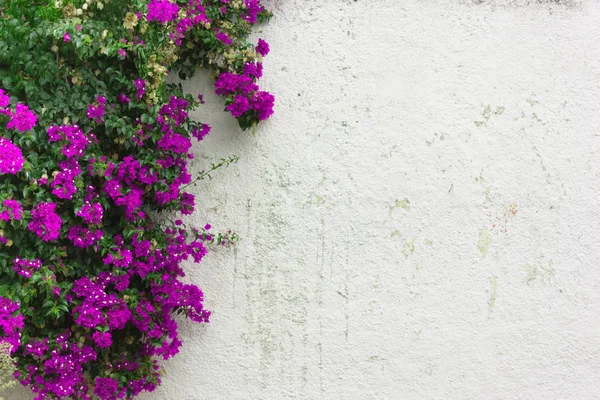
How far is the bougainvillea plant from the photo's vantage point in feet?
9.71

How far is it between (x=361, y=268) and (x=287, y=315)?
0.47 meters

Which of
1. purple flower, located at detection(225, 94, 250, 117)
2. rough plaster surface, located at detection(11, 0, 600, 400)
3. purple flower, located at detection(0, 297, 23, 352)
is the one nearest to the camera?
purple flower, located at detection(0, 297, 23, 352)

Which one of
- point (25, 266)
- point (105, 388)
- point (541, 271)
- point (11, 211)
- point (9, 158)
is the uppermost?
point (9, 158)

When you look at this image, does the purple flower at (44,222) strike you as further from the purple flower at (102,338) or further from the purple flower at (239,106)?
the purple flower at (239,106)

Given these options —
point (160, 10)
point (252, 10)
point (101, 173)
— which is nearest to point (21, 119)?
point (101, 173)

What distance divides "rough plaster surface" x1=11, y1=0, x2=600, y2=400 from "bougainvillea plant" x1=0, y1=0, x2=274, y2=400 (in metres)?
0.33

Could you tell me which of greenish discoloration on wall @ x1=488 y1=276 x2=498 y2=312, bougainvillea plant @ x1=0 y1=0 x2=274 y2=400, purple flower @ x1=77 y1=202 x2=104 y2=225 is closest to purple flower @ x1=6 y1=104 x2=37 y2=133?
bougainvillea plant @ x1=0 y1=0 x2=274 y2=400

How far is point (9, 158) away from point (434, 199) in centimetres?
210

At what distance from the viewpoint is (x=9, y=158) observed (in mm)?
2844

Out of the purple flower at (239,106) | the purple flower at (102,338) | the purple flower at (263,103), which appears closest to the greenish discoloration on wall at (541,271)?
the purple flower at (263,103)

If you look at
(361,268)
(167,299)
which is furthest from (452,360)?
(167,299)

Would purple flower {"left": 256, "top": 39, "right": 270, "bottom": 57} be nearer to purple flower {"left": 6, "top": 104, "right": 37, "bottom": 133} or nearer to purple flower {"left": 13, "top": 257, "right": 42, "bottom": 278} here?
purple flower {"left": 6, "top": 104, "right": 37, "bottom": 133}

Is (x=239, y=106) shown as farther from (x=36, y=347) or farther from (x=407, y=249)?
(x=36, y=347)

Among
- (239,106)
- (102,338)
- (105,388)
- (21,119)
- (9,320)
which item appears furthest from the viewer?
(239,106)
